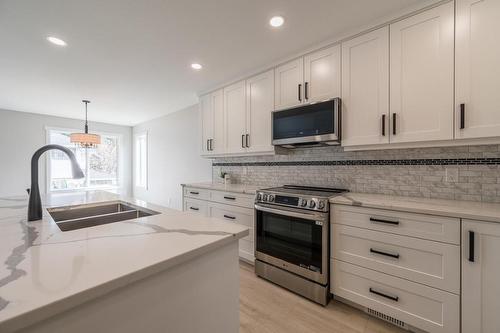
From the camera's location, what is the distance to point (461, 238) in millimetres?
1348

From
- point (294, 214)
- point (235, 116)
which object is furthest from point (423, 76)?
point (235, 116)

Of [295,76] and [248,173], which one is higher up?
[295,76]

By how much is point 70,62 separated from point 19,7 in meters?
0.90

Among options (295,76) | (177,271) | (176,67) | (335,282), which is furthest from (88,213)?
(295,76)

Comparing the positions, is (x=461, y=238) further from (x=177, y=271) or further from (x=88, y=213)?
(x=88, y=213)

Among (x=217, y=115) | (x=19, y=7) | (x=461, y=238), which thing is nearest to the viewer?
(x=461, y=238)

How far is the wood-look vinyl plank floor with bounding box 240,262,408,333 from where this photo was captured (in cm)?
164

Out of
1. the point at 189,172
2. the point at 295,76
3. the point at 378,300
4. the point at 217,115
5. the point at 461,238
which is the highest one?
the point at 295,76

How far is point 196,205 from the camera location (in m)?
3.17

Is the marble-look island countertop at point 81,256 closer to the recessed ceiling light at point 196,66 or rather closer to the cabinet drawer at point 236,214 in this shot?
the cabinet drawer at point 236,214

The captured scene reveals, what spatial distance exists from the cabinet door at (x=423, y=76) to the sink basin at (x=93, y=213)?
6.72 ft

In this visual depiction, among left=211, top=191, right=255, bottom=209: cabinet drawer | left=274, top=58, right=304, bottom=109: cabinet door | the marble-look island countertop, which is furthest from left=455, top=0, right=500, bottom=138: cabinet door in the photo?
left=211, top=191, right=255, bottom=209: cabinet drawer

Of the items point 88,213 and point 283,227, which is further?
point 283,227

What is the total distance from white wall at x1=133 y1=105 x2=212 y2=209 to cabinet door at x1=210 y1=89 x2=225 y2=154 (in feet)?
2.39
